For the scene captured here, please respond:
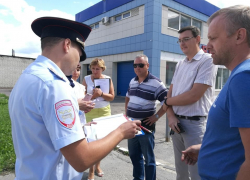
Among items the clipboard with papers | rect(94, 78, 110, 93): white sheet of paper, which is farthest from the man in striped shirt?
the clipboard with papers

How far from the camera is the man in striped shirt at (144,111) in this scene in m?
A: 2.91

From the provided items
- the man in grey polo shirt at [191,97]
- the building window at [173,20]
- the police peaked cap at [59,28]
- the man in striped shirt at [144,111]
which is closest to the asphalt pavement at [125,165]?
the man in striped shirt at [144,111]

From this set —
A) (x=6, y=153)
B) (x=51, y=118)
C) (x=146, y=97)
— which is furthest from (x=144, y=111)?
(x=6, y=153)

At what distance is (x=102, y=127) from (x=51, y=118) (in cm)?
62

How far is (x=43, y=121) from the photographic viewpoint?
1.17 m

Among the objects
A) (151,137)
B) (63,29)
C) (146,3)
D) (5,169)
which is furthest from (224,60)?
(146,3)

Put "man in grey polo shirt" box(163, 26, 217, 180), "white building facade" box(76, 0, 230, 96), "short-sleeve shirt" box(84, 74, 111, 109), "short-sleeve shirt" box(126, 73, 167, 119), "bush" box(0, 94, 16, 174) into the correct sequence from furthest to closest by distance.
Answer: "white building facade" box(76, 0, 230, 96), "short-sleeve shirt" box(84, 74, 111, 109), "bush" box(0, 94, 16, 174), "short-sleeve shirt" box(126, 73, 167, 119), "man in grey polo shirt" box(163, 26, 217, 180)

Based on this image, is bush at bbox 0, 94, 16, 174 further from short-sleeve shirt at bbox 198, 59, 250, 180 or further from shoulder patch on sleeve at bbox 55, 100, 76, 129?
short-sleeve shirt at bbox 198, 59, 250, 180

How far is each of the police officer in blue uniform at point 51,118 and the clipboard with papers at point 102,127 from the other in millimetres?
197

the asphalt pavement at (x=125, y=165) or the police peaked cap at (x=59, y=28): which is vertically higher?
the police peaked cap at (x=59, y=28)

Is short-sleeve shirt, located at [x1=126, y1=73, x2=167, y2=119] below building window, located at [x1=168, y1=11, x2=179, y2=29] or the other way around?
below

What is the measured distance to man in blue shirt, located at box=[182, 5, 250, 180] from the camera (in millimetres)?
1074

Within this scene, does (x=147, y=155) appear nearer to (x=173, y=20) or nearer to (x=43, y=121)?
(x=43, y=121)

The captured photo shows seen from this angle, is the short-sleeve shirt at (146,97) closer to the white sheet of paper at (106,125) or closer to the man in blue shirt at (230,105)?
the white sheet of paper at (106,125)
